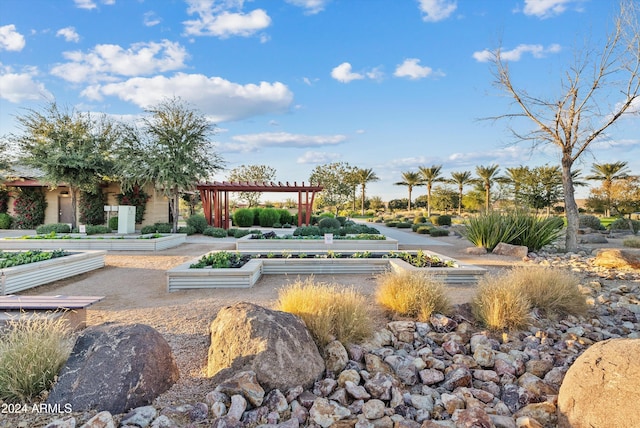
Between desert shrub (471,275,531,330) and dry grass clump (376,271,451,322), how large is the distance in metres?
0.45

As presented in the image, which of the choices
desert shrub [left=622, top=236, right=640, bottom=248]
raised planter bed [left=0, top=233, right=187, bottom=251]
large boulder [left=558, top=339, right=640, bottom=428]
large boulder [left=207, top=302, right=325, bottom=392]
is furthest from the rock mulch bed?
raised planter bed [left=0, top=233, right=187, bottom=251]

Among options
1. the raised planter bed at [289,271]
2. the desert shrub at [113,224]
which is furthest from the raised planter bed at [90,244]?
the desert shrub at [113,224]

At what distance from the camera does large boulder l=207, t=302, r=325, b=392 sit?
328 centimetres

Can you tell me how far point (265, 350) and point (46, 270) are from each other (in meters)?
6.62

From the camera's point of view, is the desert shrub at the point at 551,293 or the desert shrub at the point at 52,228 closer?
the desert shrub at the point at 551,293

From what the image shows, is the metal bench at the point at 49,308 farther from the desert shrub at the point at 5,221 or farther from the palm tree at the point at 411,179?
the palm tree at the point at 411,179

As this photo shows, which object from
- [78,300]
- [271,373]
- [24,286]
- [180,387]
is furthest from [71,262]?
[271,373]

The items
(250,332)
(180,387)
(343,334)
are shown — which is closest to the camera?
(180,387)

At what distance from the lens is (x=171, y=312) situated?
527 cm

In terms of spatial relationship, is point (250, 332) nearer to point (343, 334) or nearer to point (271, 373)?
point (271, 373)

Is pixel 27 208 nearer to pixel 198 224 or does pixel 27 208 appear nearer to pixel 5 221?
pixel 5 221

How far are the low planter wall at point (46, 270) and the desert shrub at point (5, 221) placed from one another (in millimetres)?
17136

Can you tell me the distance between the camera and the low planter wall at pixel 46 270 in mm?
6578

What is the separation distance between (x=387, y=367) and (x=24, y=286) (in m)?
6.91
